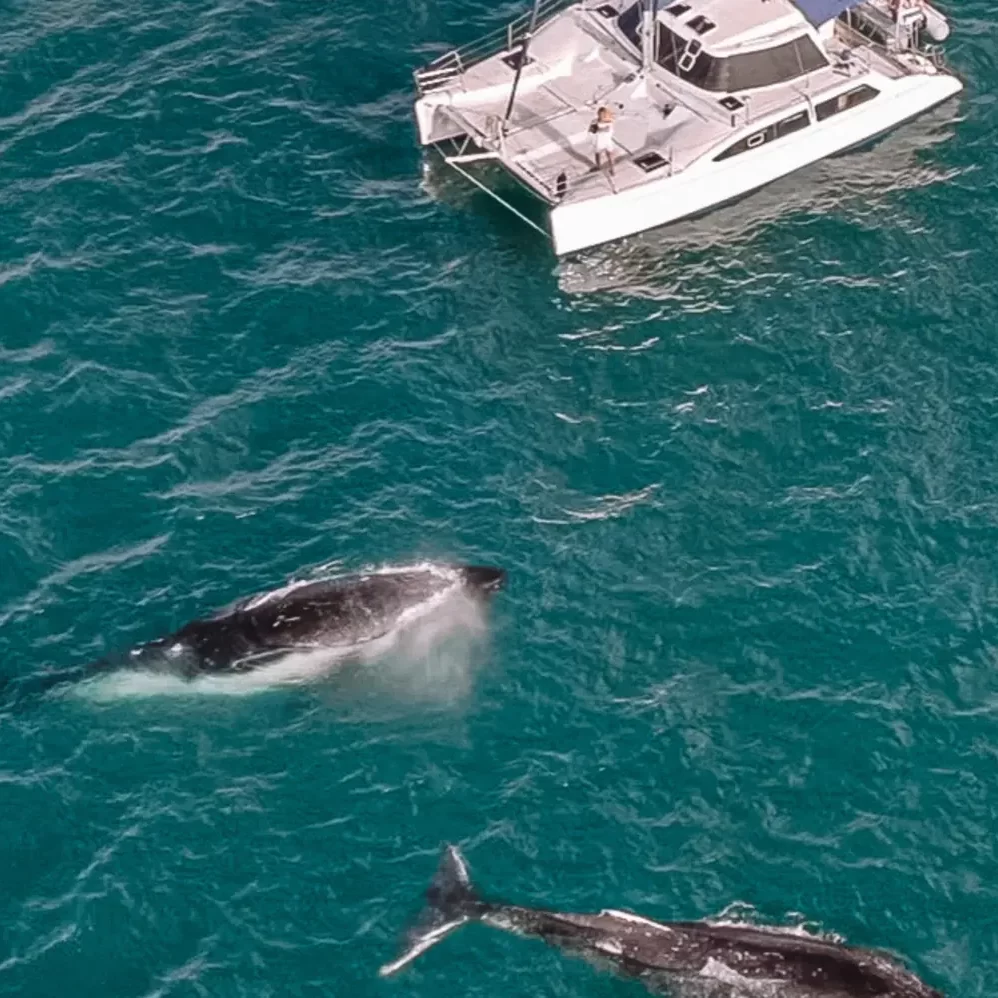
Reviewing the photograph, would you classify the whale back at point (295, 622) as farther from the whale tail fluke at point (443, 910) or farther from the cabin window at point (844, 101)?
the cabin window at point (844, 101)

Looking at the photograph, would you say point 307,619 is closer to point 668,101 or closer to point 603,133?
point 603,133

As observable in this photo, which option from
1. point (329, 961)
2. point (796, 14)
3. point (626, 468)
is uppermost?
point (796, 14)

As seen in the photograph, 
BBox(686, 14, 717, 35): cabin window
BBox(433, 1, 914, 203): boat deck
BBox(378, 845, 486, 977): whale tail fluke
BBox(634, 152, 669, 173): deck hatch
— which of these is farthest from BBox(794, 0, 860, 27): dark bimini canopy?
BBox(378, 845, 486, 977): whale tail fluke

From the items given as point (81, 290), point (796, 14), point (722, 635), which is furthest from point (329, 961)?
point (796, 14)

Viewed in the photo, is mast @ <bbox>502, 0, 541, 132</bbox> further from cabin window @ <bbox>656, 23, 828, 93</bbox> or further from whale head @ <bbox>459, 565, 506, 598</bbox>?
whale head @ <bbox>459, 565, 506, 598</bbox>

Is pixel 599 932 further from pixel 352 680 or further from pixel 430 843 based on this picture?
pixel 352 680

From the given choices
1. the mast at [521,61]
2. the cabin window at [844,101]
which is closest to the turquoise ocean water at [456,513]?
the cabin window at [844,101]

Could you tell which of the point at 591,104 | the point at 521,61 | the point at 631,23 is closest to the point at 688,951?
the point at 521,61
